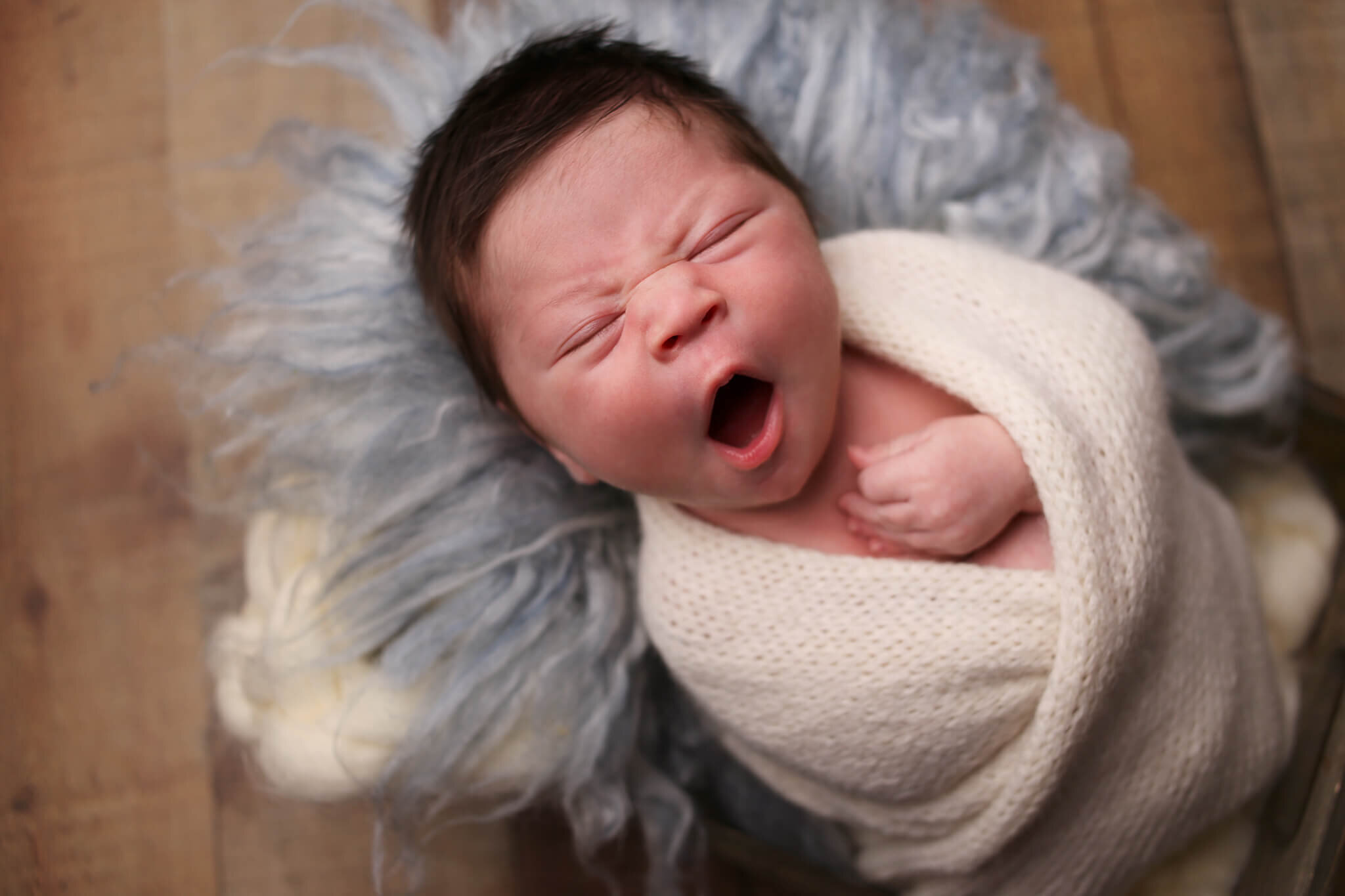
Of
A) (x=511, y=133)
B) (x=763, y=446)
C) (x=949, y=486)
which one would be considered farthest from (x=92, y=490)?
(x=949, y=486)

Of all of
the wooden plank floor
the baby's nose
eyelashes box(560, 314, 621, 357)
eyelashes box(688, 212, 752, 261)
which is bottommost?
the wooden plank floor

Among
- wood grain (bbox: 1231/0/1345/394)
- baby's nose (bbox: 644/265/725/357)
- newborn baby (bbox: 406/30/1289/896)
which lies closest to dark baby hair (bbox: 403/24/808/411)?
newborn baby (bbox: 406/30/1289/896)

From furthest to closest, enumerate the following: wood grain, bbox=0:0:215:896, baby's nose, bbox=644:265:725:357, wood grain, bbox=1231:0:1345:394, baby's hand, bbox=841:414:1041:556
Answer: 1. wood grain, bbox=1231:0:1345:394
2. wood grain, bbox=0:0:215:896
3. baby's hand, bbox=841:414:1041:556
4. baby's nose, bbox=644:265:725:357

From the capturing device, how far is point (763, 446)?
0.68 m

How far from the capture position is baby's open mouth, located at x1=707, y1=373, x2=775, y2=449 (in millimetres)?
724

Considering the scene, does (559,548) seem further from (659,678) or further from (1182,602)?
(1182,602)

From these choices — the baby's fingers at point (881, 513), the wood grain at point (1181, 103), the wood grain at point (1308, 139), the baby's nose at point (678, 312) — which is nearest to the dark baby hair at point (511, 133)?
the baby's nose at point (678, 312)

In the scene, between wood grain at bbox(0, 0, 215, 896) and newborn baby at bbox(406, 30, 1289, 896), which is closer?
newborn baby at bbox(406, 30, 1289, 896)

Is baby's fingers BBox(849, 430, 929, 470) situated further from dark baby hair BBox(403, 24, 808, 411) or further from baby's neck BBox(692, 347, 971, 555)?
dark baby hair BBox(403, 24, 808, 411)

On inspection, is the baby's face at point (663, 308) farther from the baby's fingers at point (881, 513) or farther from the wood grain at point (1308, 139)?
the wood grain at point (1308, 139)

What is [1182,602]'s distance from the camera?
0.79 metres

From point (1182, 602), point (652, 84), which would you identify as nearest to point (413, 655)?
point (652, 84)

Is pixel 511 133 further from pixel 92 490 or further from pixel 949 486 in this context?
pixel 92 490

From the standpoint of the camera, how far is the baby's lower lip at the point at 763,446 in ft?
2.22
